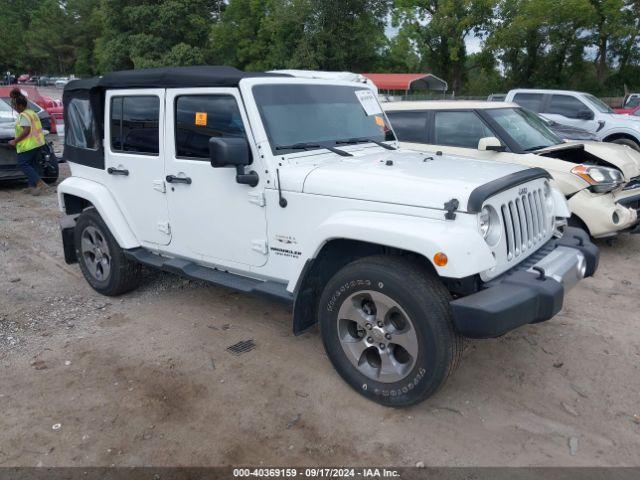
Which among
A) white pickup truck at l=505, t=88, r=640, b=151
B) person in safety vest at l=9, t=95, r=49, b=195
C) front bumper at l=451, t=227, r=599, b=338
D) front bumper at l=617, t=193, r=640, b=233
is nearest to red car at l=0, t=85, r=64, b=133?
person in safety vest at l=9, t=95, r=49, b=195

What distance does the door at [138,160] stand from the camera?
4391mm

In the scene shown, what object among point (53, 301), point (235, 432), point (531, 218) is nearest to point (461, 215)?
point (531, 218)

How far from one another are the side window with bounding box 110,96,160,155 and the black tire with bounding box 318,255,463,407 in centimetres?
204

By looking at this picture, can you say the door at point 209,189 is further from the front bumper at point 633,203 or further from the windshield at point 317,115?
the front bumper at point 633,203

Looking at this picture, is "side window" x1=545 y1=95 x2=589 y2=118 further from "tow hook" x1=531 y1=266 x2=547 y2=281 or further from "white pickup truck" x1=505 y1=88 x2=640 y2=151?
"tow hook" x1=531 y1=266 x2=547 y2=281

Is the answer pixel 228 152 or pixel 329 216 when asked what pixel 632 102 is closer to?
pixel 329 216

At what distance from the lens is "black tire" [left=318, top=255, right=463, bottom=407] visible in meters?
3.02

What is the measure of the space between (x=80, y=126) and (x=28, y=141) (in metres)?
5.05

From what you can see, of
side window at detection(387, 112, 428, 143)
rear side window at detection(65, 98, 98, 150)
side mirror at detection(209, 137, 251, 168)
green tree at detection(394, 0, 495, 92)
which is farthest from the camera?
green tree at detection(394, 0, 495, 92)

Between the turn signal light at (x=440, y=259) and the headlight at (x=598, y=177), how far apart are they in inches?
153

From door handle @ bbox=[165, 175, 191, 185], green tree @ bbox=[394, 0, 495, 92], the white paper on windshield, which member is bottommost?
door handle @ bbox=[165, 175, 191, 185]

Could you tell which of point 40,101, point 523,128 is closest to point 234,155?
point 523,128

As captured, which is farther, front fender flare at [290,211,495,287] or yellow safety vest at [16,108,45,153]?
yellow safety vest at [16,108,45,153]

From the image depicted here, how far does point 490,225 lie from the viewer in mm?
3203
